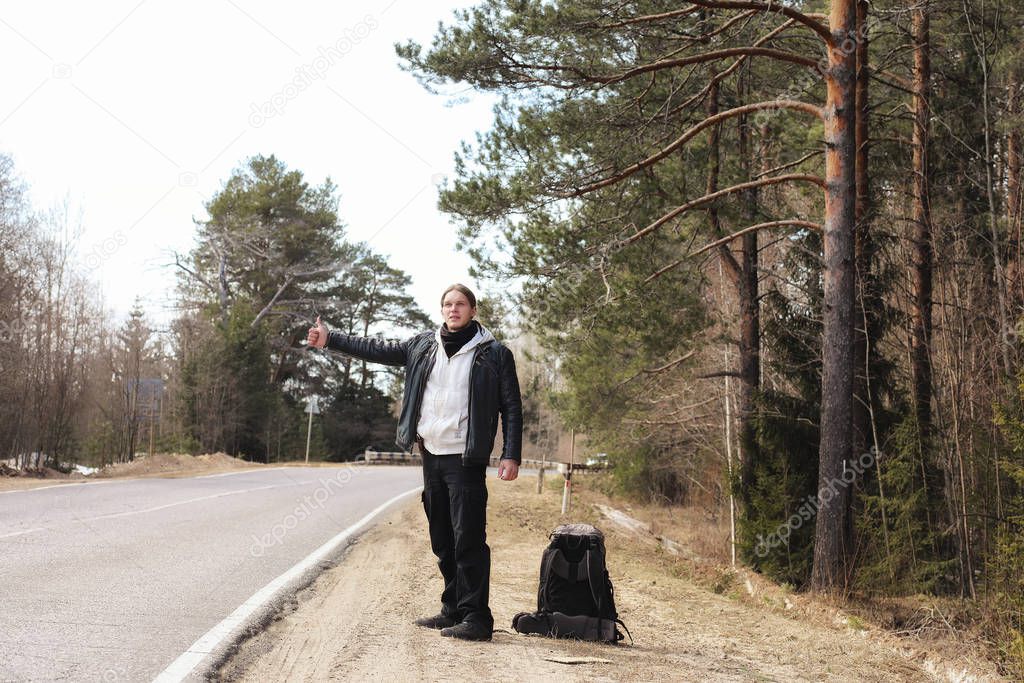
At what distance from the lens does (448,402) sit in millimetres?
5469

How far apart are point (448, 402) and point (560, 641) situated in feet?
5.60

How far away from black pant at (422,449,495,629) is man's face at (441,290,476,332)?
847 millimetres

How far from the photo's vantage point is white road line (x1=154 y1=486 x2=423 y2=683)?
14.2 feet

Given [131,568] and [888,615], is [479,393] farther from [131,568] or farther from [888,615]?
[888,615]

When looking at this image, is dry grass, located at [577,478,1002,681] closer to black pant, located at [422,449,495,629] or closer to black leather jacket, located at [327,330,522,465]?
black pant, located at [422,449,495,629]

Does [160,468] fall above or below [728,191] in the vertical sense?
below

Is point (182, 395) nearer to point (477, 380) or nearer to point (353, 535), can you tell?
point (353, 535)

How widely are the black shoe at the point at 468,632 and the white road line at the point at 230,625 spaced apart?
1.31 metres

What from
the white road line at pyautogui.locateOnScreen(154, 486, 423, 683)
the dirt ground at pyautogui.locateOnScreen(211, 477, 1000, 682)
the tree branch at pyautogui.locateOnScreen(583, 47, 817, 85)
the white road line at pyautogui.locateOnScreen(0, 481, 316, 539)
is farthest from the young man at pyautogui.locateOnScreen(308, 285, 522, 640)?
the tree branch at pyautogui.locateOnScreen(583, 47, 817, 85)

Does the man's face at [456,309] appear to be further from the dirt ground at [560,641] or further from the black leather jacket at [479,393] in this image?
the dirt ground at [560,641]

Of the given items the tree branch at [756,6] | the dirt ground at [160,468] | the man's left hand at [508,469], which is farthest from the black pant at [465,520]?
the dirt ground at [160,468]

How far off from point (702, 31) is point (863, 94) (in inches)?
96.9

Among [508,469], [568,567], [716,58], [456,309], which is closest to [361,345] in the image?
[456,309]

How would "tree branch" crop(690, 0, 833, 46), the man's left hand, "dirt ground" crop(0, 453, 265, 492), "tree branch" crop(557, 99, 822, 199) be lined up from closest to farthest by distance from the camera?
Result: 1. the man's left hand
2. "tree branch" crop(690, 0, 833, 46)
3. "tree branch" crop(557, 99, 822, 199)
4. "dirt ground" crop(0, 453, 265, 492)
